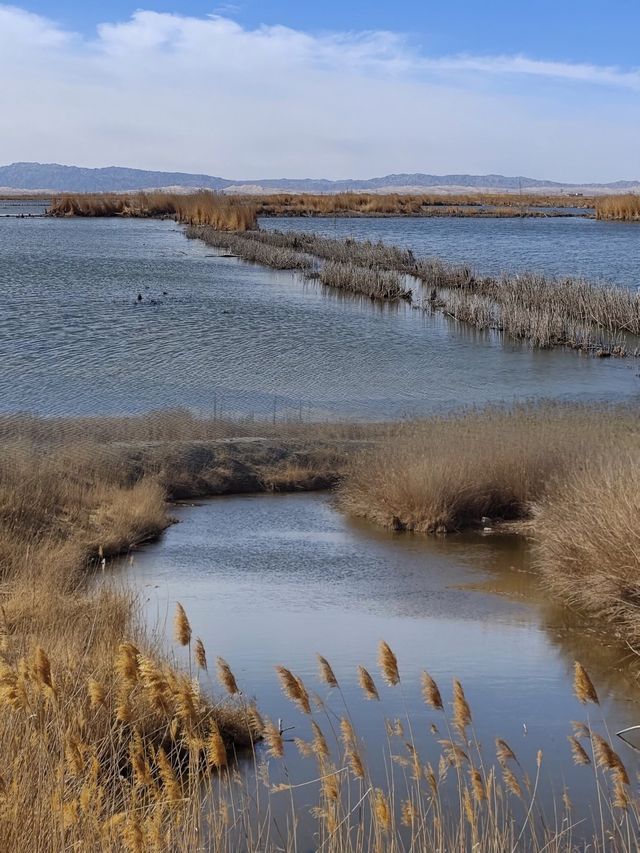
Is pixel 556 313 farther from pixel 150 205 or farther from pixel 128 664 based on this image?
pixel 150 205

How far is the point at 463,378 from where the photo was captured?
75.7ft

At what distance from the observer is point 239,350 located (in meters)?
25.4

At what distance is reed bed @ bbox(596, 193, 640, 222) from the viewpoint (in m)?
81.8

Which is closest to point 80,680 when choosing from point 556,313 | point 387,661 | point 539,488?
point 387,661

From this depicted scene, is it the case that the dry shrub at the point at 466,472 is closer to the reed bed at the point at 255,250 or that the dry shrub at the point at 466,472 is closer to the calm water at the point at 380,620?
the calm water at the point at 380,620

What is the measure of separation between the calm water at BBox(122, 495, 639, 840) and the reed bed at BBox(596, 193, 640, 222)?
241 feet

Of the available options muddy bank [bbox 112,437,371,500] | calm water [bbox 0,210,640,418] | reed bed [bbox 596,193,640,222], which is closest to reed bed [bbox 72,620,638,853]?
muddy bank [bbox 112,437,371,500]

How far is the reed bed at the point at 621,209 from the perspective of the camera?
81750mm

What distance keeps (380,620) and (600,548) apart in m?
1.86

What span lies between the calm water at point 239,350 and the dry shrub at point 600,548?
8708 mm

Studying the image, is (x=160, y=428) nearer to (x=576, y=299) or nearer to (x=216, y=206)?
→ (x=576, y=299)

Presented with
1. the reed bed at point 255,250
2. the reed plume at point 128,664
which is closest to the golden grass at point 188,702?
the reed plume at point 128,664

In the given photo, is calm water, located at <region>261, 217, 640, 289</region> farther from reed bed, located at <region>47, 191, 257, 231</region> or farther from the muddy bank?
the muddy bank

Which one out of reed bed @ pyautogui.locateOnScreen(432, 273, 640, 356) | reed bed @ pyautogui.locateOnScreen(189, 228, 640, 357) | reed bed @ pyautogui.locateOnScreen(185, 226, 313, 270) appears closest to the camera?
reed bed @ pyautogui.locateOnScreen(432, 273, 640, 356)
